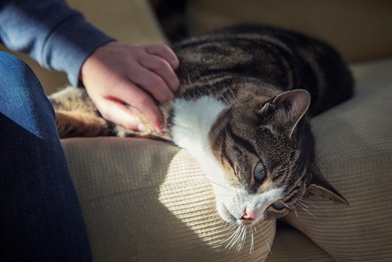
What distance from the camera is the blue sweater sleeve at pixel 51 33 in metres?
1.11

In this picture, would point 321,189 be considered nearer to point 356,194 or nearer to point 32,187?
point 356,194

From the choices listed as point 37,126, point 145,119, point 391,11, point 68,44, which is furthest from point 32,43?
point 391,11

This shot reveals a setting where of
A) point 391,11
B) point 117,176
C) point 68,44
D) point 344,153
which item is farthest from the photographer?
point 391,11

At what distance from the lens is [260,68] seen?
3.96 feet

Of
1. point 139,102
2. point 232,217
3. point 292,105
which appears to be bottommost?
point 232,217

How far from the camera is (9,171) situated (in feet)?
2.18

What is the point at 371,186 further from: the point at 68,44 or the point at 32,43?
the point at 32,43

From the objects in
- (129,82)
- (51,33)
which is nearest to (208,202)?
(129,82)

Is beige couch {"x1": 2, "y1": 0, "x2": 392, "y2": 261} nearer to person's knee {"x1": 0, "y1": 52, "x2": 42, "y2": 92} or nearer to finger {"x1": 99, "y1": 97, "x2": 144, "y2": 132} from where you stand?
finger {"x1": 99, "y1": 97, "x2": 144, "y2": 132}

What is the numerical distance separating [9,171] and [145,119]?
1.55ft

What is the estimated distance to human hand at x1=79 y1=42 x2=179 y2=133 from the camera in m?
1.05

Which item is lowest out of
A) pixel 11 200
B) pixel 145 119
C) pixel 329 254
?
pixel 329 254

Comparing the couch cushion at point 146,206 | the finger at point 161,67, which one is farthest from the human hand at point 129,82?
the couch cushion at point 146,206

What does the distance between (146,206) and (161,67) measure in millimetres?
401
